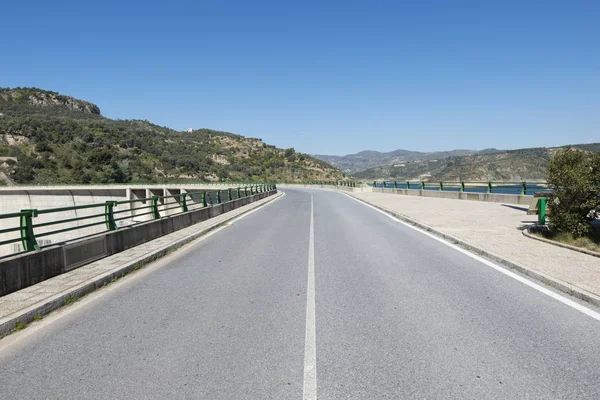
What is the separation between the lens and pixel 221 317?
5.59m

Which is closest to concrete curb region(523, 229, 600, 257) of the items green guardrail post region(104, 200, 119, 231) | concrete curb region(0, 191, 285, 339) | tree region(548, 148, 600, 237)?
tree region(548, 148, 600, 237)

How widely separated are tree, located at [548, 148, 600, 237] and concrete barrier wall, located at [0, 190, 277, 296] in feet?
38.1

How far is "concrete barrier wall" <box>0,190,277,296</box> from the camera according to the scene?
6500 millimetres

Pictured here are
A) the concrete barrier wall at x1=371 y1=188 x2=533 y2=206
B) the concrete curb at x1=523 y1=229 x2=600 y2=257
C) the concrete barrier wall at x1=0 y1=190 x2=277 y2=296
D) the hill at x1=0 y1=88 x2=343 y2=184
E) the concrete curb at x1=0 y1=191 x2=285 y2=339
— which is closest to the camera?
the concrete curb at x1=0 y1=191 x2=285 y2=339

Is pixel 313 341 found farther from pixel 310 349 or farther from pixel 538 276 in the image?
pixel 538 276

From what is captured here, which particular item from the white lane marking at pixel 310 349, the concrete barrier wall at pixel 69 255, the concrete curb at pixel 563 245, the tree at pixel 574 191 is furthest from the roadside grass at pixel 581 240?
the concrete barrier wall at pixel 69 255

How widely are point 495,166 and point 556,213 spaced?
99.0m

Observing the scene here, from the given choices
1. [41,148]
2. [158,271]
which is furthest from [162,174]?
[158,271]

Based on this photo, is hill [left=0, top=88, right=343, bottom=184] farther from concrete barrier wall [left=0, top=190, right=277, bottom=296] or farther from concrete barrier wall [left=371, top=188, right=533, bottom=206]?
concrete barrier wall [left=0, top=190, right=277, bottom=296]

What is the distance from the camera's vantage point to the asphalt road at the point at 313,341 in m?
3.66

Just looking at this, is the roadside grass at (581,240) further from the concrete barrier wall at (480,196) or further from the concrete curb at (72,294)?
the concrete barrier wall at (480,196)

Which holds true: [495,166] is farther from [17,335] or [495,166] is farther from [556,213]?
[17,335]

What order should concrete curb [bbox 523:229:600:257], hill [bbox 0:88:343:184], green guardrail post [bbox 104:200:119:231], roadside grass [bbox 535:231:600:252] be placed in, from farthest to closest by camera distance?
1. hill [bbox 0:88:343:184]
2. roadside grass [bbox 535:231:600:252]
3. green guardrail post [bbox 104:200:119:231]
4. concrete curb [bbox 523:229:600:257]

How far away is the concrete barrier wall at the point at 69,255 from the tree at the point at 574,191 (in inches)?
457
